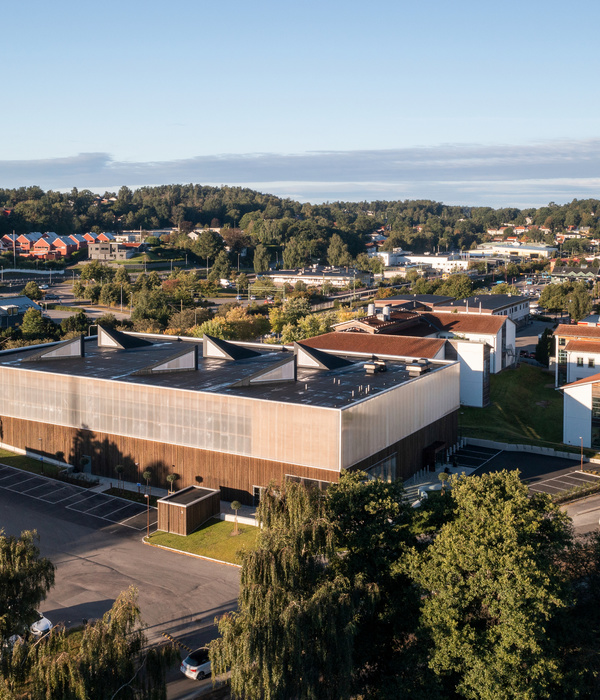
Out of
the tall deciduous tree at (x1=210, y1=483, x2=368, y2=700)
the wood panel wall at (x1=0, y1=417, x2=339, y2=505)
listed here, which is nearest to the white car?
the tall deciduous tree at (x1=210, y1=483, x2=368, y2=700)

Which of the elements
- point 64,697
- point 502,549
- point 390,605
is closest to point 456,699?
point 390,605

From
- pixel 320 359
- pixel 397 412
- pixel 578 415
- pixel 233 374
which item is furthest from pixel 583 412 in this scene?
pixel 233 374

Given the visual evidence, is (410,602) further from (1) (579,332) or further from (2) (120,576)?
(1) (579,332)

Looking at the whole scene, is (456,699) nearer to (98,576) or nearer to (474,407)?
(98,576)

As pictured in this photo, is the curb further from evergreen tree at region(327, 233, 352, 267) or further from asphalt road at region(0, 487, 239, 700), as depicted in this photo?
evergreen tree at region(327, 233, 352, 267)

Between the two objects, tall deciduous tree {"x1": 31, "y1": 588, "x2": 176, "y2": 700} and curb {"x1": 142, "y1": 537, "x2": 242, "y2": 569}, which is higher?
tall deciduous tree {"x1": 31, "y1": 588, "x2": 176, "y2": 700}

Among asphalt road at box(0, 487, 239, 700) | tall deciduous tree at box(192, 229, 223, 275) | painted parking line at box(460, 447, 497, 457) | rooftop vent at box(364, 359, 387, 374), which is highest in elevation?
tall deciduous tree at box(192, 229, 223, 275)
